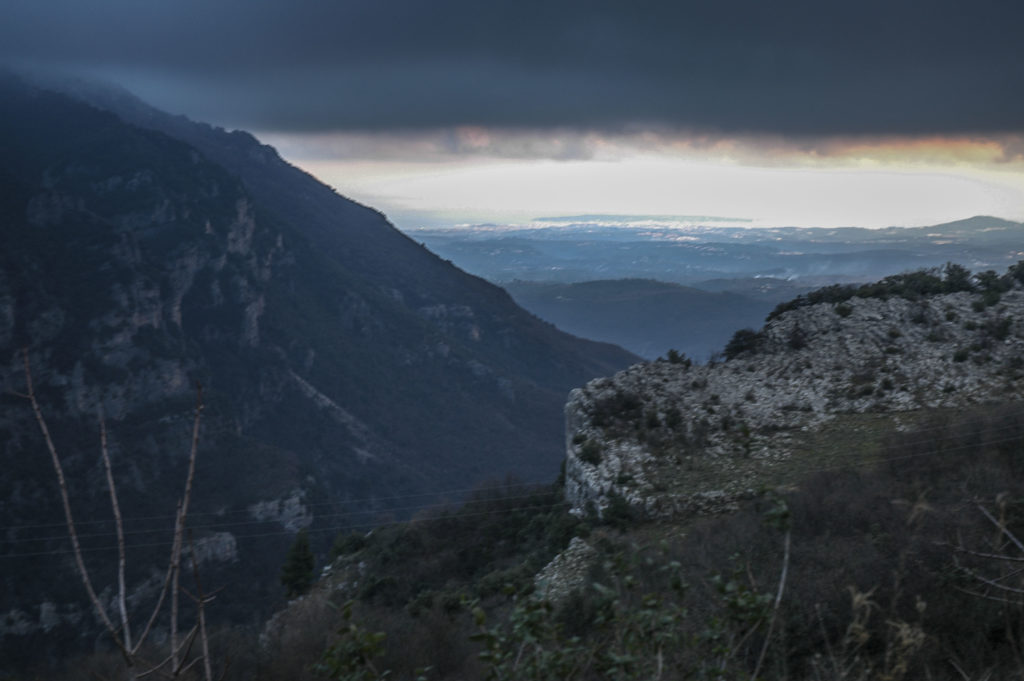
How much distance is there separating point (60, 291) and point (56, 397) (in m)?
16.4

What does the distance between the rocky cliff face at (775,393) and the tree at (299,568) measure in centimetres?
1221

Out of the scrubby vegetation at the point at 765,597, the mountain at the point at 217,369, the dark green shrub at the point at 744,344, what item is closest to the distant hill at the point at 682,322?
the mountain at the point at 217,369

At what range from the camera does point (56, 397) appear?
75.1m

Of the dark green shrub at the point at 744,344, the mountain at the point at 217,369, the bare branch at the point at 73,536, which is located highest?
the bare branch at the point at 73,536

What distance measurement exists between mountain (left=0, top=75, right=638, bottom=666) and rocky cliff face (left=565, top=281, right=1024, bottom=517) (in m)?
18.3

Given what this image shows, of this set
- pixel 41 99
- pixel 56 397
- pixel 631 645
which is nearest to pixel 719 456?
pixel 631 645

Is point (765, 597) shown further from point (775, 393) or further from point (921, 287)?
point (921, 287)

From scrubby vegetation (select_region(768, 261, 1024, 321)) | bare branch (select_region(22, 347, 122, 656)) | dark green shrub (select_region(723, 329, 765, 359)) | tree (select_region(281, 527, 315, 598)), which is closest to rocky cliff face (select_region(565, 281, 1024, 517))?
dark green shrub (select_region(723, 329, 765, 359))

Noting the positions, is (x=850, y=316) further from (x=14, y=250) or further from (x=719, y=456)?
(x=14, y=250)

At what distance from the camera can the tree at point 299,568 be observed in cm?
2733

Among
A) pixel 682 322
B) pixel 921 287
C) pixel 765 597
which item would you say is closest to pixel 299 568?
pixel 921 287

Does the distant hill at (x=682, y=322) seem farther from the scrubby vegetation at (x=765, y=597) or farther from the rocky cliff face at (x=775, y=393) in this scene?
the scrubby vegetation at (x=765, y=597)

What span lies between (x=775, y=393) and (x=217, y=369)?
94.0 meters

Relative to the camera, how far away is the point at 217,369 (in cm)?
10119
